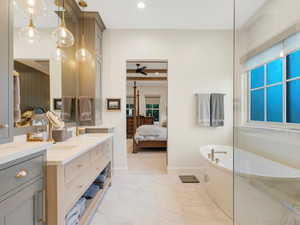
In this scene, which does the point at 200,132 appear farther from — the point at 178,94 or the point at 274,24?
the point at 274,24

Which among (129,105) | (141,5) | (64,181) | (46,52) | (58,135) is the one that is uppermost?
(141,5)

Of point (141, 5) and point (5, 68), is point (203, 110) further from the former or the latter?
point (5, 68)

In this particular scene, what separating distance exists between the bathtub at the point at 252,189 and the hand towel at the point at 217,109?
1.39m

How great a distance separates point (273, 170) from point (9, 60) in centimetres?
255

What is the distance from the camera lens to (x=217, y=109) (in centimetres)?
348

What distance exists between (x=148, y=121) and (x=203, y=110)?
5.01m

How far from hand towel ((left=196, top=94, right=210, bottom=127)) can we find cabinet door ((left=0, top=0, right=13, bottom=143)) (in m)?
3.01

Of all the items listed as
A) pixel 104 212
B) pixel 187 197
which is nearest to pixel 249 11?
pixel 187 197

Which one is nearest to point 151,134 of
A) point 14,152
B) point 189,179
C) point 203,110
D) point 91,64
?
point 203,110

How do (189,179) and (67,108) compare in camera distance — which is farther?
(189,179)

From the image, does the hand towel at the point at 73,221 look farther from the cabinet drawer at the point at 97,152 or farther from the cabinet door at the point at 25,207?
the cabinet drawer at the point at 97,152

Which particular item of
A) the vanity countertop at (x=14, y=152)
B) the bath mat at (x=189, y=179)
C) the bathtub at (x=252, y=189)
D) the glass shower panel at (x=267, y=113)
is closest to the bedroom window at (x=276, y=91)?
the glass shower panel at (x=267, y=113)

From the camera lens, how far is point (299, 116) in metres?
1.74

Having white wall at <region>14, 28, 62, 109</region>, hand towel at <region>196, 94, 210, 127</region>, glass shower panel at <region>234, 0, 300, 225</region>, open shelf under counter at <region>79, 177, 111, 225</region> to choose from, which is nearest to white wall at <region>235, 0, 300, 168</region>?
glass shower panel at <region>234, 0, 300, 225</region>
